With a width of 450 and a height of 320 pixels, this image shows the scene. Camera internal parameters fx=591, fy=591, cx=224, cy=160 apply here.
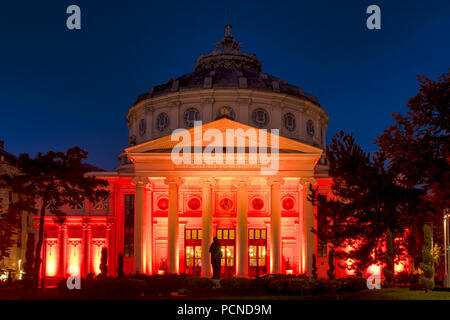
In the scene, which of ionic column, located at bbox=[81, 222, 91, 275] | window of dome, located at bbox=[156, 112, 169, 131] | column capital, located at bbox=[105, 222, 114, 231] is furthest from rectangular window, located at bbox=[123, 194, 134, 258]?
window of dome, located at bbox=[156, 112, 169, 131]

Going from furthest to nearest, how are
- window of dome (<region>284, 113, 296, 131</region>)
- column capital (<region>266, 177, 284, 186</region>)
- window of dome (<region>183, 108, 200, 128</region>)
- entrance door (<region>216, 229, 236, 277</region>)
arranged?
window of dome (<region>284, 113, 296, 131</region>) → window of dome (<region>183, 108, 200, 128</region>) → entrance door (<region>216, 229, 236, 277</region>) → column capital (<region>266, 177, 284, 186</region>)

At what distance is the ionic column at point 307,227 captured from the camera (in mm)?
49844

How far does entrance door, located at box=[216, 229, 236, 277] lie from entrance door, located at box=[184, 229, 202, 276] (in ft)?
6.91

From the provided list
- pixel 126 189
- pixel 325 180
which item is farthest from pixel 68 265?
pixel 325 180

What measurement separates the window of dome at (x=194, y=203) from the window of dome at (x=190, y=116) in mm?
9939

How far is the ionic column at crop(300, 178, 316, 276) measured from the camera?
49844mm

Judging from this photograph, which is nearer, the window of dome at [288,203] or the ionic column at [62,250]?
the window of dome at [288,203]

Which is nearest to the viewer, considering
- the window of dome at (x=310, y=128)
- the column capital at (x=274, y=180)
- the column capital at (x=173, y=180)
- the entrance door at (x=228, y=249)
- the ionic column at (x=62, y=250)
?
the column capital at (x=274, y=180)

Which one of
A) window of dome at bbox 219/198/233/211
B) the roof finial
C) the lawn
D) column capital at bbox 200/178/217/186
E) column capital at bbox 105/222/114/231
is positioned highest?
the roof finial

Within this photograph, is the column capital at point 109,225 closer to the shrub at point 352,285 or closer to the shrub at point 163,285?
the shrub at point 163,285

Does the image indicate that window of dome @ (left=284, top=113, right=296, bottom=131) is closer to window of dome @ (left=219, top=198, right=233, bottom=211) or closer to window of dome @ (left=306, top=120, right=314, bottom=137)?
window of dome @ (left=306, top=120, right=314, bottom=137)

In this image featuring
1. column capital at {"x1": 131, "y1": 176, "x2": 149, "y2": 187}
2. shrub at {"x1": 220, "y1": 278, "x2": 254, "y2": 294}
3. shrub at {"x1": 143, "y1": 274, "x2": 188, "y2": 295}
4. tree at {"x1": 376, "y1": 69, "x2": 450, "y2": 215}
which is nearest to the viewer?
tree at {"x1": 376, "y1": 69, "x2": 450, "y2": 215}

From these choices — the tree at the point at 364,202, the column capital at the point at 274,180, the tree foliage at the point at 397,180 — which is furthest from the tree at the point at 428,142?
the column capital at the point at 274,180

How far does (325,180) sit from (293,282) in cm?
2735
